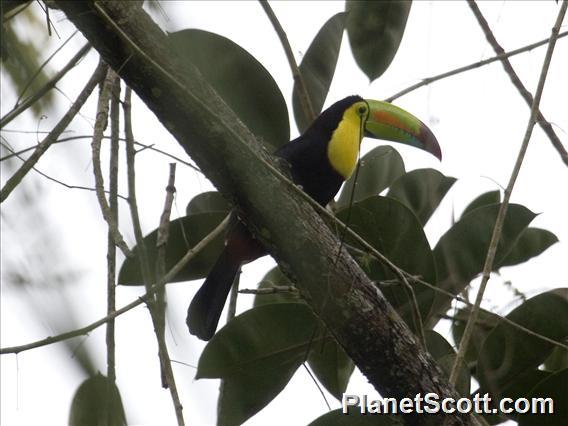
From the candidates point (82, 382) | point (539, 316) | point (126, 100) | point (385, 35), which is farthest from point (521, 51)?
point (82, 382)

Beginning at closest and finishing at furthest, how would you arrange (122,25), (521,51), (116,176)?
(122,25) < (116,176) < (521,51)

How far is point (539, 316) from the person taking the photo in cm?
211

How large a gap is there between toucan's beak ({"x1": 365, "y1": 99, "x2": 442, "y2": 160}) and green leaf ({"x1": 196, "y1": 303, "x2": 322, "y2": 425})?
1475mm

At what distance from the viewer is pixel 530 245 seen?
249cm

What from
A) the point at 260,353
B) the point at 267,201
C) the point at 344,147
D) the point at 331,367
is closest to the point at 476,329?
the point at 331,367

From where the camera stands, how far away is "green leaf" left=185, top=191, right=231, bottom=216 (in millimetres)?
2582

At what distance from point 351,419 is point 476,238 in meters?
0.68

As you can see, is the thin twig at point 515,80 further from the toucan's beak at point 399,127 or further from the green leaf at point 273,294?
the toucan's beak at point 399,127

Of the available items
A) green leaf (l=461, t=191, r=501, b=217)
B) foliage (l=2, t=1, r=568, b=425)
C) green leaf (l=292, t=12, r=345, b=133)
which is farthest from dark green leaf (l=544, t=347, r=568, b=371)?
green leaf (l=292, t=12, r=345, b=133)

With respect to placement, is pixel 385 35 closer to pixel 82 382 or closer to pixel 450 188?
pixel 450 188

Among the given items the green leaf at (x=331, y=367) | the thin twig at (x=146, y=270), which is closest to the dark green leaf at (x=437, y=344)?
the green leaf at (x=331, y=367)

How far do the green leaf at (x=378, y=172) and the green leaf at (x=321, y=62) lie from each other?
289 millimetres

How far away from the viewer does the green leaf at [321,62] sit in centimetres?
245

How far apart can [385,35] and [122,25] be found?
1240mm
